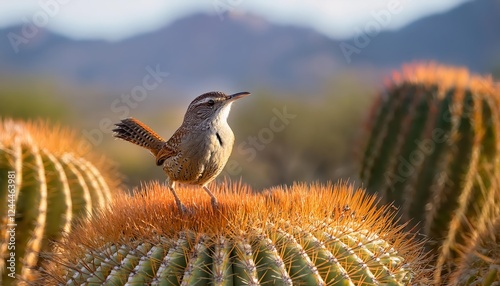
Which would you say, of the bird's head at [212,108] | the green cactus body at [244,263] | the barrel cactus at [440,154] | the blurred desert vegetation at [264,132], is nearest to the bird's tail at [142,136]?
the bird's head at [212,108]

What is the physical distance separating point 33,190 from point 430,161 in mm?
3014

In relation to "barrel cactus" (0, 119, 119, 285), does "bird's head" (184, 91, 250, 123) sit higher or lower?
higher

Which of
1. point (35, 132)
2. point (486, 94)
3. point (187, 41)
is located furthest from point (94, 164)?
point (187, 41)

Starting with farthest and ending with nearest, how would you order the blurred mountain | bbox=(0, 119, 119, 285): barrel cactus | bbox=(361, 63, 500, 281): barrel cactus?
1. the blurred mountain
2. bbox=(361, 63, 500, 281): barrel cactus
3. bbox=(0, 119, 119, 285): barrel cactus

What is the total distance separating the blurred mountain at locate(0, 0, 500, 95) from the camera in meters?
43.2

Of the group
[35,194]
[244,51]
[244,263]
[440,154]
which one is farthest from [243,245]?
[244,51]

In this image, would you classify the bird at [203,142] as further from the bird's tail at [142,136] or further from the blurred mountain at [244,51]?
the blurred mountain at [244,51]

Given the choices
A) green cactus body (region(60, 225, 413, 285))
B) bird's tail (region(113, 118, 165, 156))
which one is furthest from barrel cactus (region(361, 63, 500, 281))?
green cactus body (region(60, 225, 413, 285))

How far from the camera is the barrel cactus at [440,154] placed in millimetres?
5930

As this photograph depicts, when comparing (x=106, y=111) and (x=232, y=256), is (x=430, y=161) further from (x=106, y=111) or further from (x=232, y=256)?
(x=106, y=111)

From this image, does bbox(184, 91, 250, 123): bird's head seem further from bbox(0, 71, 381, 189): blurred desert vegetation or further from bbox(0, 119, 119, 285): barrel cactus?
bbox(0, 71, 381, 189): blurred desert vegetation

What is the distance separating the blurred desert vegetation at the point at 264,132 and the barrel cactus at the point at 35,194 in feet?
13.7

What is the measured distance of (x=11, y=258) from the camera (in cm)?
483

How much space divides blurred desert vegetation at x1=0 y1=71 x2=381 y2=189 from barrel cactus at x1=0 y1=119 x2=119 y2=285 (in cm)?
418
